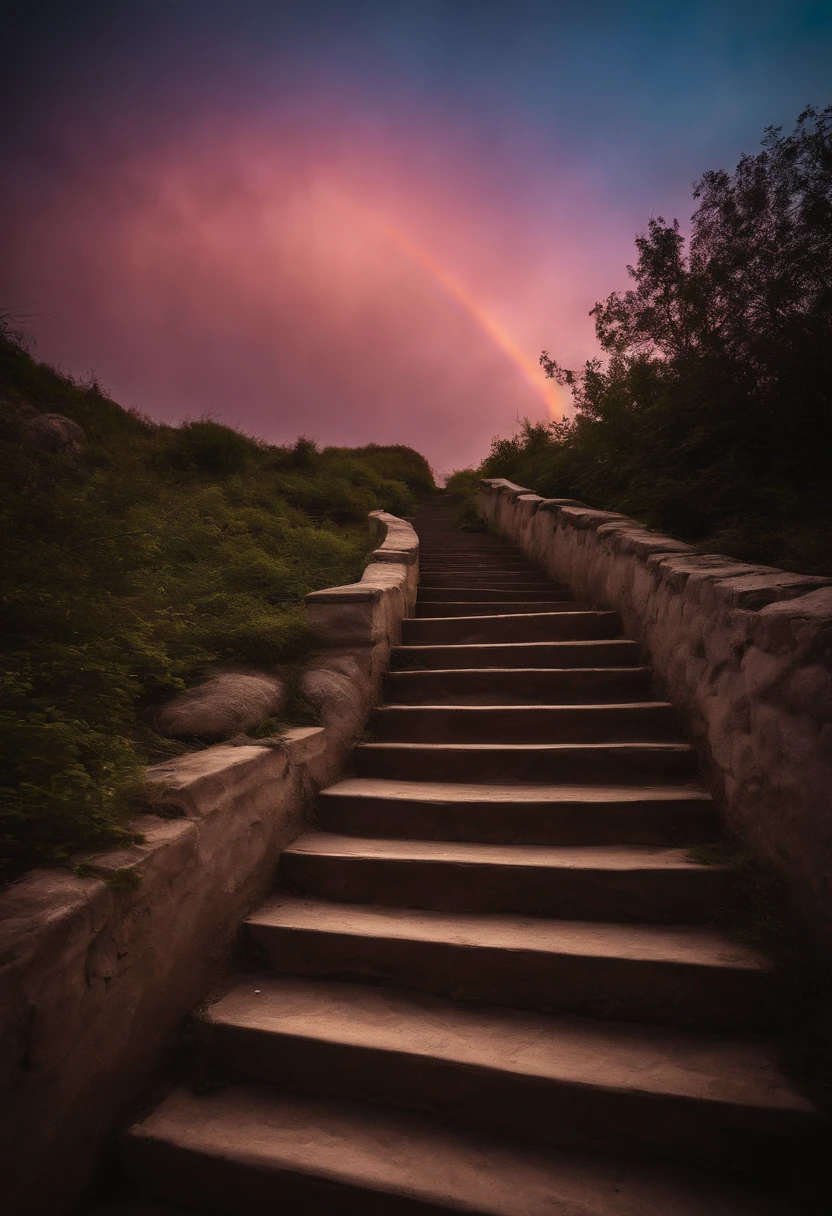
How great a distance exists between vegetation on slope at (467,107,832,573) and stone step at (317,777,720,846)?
1686 mm

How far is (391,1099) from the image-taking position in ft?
5.68

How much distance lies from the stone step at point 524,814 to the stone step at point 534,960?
0.40m

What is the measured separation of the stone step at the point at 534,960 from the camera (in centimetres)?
181

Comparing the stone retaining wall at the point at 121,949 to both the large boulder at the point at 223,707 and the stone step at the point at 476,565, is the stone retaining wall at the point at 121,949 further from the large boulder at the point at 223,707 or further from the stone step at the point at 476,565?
the stone step at the point at 476,565

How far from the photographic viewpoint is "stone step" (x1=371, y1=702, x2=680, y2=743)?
3.04m

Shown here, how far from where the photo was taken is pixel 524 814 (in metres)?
2.56

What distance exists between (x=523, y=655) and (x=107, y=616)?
8.19ft

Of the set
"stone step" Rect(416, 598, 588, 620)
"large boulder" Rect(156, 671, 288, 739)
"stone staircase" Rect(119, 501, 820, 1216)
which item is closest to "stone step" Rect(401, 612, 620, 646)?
"stone step" Rect(416, 598, 588, 620)

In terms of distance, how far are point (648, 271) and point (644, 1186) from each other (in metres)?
9.46

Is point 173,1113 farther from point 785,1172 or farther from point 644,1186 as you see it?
point 785,1172

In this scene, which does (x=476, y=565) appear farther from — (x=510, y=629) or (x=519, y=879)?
(x=519, y=879)

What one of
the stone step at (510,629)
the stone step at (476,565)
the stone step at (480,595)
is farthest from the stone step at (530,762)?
the stone step at (476,565)

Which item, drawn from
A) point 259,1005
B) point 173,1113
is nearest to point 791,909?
point 259,1005

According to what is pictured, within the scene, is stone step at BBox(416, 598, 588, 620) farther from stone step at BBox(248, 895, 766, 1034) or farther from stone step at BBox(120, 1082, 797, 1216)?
stone step at BBox(120, 1082, 797, 1216)
